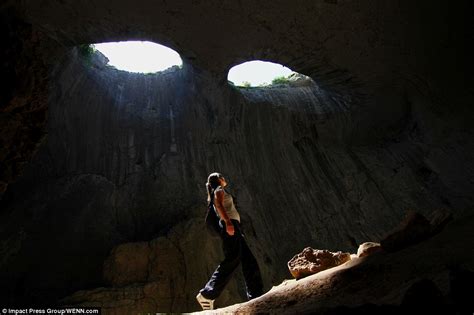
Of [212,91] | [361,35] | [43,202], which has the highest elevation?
[212,91]

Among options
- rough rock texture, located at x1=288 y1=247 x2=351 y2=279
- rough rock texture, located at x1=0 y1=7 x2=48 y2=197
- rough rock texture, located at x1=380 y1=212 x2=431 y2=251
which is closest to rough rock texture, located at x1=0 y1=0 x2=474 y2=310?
rough rock texture, located at x1=288 y1=247 x2=351 y2=279

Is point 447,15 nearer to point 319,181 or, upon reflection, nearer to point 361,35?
point 361,35

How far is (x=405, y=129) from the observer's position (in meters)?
9.32

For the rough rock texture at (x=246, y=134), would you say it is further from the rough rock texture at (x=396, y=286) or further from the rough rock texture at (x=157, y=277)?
the rough rock texture at (x=396, y=286)

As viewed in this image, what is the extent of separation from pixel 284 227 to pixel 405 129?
419 centimetres

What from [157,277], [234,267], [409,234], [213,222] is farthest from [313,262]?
[157,277]

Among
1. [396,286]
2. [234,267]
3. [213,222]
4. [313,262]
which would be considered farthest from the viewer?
[213,222]

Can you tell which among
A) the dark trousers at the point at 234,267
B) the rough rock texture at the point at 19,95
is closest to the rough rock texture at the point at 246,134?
the dark trousers at the point at 234,267

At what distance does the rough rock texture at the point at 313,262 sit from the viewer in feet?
12.6

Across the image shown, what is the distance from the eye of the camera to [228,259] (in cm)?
410

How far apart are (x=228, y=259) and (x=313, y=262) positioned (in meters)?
0.94

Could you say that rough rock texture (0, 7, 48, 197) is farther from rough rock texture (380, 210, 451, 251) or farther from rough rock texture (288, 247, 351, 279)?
rough rock texture (380, 210, 451, 251)

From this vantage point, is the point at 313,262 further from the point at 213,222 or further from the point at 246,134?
the point at 246,134

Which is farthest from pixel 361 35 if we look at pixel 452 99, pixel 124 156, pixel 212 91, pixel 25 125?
pixel 25 125
